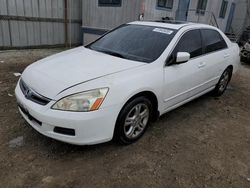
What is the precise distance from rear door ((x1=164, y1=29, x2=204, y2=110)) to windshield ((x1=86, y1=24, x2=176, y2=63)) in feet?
0.72

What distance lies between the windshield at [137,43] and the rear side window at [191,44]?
177mm

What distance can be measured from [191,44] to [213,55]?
720 mm

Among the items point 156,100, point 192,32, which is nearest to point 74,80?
point 156,100

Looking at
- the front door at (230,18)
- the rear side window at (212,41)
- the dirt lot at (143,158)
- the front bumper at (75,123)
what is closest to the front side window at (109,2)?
the rear side window at (212,41)

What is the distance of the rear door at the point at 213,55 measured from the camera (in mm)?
3842

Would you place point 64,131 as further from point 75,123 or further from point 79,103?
point 79,103

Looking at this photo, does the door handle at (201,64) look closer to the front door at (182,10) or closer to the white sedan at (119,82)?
the white sedan at (119,82)

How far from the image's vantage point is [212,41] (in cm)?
407

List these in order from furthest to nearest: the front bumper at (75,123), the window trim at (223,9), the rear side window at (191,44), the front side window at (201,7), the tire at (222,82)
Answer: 1. the window trim at (223,9)
2. the front side window at (201,7)
3. the tire at (222,82)
4. the rear side window at (191,44)
5. the front bumper at (75,123)

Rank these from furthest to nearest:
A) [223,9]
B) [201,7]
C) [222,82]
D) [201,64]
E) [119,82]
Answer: [223,9] → [201,7] → [222,82] → [201,64] → [119,82]

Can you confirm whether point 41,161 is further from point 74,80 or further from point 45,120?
point 74,80

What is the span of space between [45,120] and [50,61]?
1.05m

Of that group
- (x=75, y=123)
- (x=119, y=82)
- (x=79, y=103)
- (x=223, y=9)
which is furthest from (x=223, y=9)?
(x=75, y=123)

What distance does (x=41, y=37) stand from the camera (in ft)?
29.6
